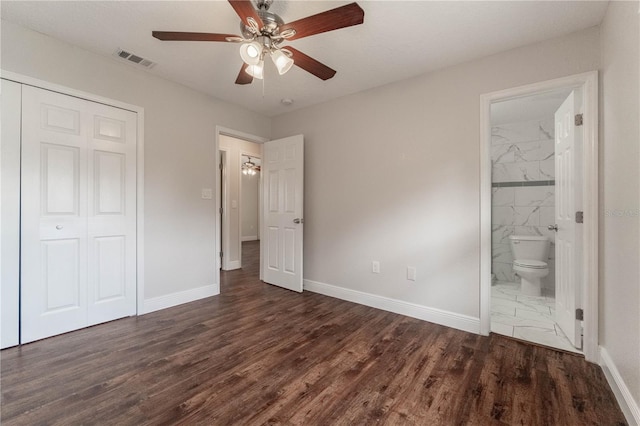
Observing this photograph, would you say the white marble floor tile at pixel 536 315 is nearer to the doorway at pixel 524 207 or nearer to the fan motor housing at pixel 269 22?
the doorway at pixel 524 207

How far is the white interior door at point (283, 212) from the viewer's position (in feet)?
11.6

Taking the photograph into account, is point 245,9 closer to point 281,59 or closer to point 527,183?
point 281,59

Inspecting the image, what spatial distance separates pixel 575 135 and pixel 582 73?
0.45 meters

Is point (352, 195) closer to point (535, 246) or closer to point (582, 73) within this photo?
point (582, 73)

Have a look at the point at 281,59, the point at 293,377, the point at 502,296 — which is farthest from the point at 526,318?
the point at 281,59

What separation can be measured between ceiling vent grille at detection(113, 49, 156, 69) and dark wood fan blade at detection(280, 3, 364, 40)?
1.70 m

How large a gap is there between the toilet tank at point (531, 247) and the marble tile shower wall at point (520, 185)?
29 cm

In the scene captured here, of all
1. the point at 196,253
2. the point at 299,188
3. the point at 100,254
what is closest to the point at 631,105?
the point at 299,188

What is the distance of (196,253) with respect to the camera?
323 cm

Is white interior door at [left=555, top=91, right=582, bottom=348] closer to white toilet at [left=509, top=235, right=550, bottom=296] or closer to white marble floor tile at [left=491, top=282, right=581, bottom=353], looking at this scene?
white marble floor tile at [left=491, top=282, right=581, bottom=353]

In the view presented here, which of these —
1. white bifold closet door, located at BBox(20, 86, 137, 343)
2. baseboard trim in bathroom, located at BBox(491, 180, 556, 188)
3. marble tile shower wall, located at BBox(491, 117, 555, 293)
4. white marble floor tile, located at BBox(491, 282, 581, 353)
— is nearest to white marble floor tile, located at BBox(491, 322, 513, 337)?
white marble floor tile, located at BBox(491, 282, 581, 353)

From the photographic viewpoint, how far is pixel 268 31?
1.70m

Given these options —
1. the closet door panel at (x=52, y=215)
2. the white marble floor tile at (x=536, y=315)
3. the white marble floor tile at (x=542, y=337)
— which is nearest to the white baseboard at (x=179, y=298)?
the closet door panel at (x=52, y=215)

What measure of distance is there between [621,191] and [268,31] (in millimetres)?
2376
